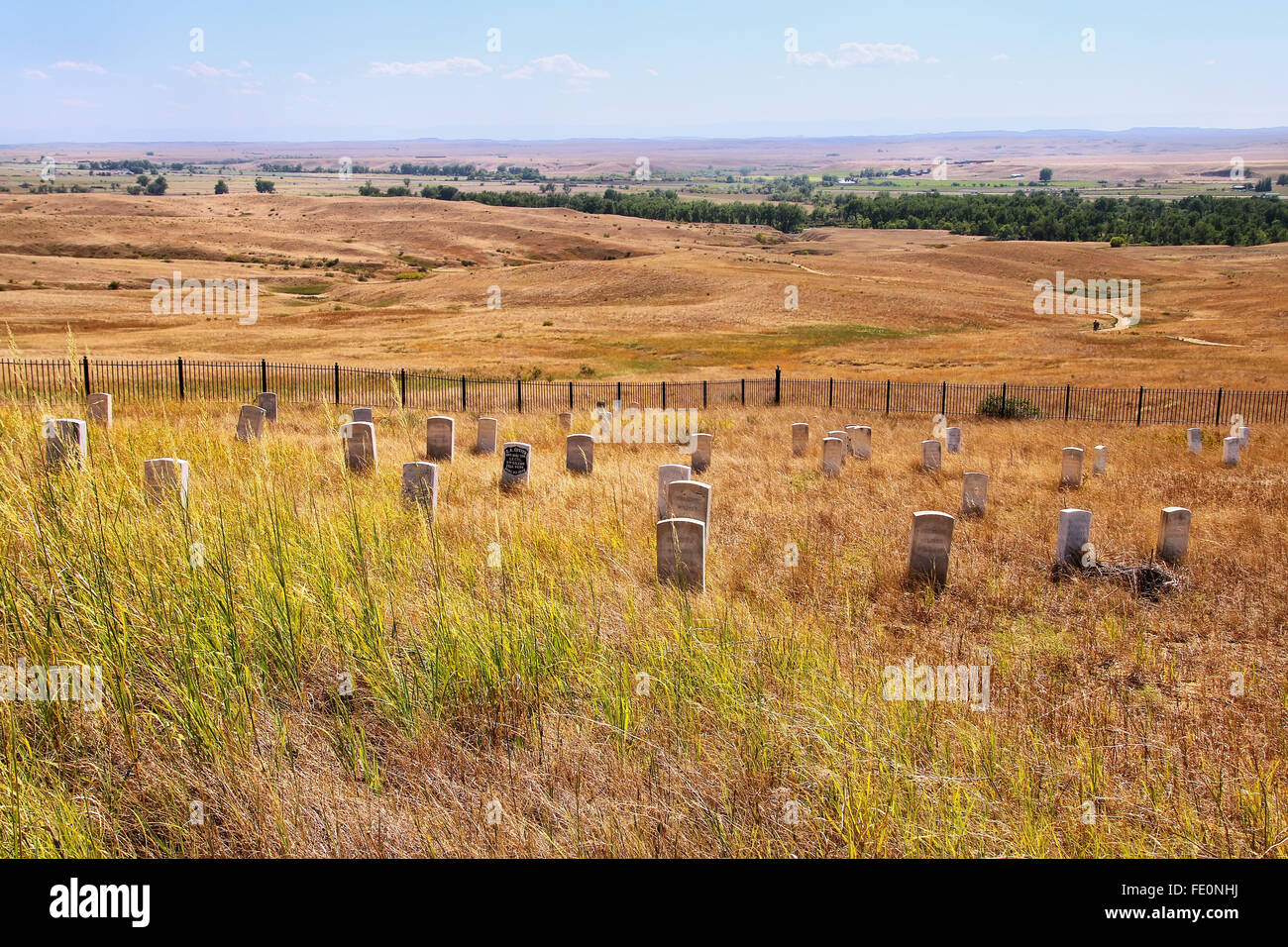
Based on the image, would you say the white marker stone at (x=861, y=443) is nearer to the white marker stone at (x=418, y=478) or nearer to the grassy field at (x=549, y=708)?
the grassy field at (x=549, y=708)

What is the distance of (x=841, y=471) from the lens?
17.0m

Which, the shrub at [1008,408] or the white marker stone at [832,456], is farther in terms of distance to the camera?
the shrub at [1008,408]

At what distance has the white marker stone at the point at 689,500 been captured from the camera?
941cm

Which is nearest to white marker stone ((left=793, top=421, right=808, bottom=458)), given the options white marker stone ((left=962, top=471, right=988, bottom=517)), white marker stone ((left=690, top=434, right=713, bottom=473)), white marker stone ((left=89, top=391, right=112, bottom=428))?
white marker stone ((left=690, top=434, right=713, bottom=473))

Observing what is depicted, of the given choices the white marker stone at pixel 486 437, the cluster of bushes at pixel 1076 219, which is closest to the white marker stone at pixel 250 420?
the white marker stone at pixel 486 437

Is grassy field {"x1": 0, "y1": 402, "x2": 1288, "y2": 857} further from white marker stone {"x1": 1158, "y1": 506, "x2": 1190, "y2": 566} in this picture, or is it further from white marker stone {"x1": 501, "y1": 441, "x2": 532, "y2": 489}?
white marker stone {"x1": 501, "y1": 441, "x2": 532, "y2": 489}

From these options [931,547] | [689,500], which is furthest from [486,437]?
[931,547]

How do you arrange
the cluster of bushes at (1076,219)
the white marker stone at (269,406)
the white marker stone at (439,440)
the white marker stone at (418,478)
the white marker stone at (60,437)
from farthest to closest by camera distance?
the cluster of bushes at (1076,219) < the white marker stone at (269,406) < the white marker stone at (439,440) < the white marker stone at (418,478) < the white marker stone at (60,437)

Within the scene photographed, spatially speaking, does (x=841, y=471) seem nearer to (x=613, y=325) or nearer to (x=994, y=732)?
(x=994, y=732)

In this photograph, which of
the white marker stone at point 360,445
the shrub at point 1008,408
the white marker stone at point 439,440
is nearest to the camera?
the white marker stone at point 360,445

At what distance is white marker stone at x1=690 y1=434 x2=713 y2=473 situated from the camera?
1702 centimetres

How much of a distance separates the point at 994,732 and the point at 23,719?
4.96 metres

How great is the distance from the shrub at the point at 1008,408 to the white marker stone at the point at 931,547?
789 inches

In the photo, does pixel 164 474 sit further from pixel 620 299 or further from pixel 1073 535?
pixel 620 299
